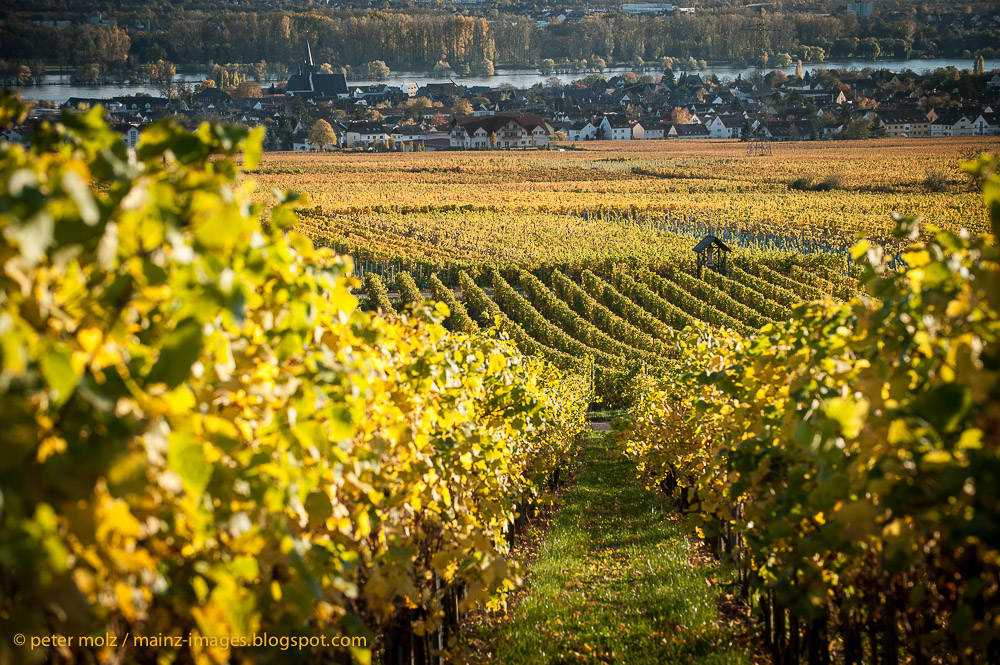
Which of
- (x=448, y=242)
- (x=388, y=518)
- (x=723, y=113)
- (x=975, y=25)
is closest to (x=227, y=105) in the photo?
(x=723, y=113)

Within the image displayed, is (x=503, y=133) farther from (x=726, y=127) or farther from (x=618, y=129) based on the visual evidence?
(x=726, y=127)

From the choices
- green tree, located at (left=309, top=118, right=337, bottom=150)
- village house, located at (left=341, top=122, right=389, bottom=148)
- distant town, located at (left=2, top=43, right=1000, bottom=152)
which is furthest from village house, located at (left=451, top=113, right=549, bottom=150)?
green tree, located at (left=309, top=118, right=337, bottom=150)

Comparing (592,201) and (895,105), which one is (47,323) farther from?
(895,105)

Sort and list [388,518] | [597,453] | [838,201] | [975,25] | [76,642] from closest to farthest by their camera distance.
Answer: [76,642]
[388,518]
[597,453]
[838,201]
[975,25]

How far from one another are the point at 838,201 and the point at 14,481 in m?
67.7

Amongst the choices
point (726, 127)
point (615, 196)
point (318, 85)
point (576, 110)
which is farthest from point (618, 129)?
point (615, 196)

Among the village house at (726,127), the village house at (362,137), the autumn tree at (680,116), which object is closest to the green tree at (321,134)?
the village house at (362,137)

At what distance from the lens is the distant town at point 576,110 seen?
118 metres

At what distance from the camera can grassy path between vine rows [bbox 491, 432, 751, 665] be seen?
6.23 m

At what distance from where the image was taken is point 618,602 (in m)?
7.85

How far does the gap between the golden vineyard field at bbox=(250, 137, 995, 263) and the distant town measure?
905 cm

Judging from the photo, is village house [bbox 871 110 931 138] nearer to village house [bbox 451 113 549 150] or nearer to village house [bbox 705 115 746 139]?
village house [bbox 705 115 746 139]

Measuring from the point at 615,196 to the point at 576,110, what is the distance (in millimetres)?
82285

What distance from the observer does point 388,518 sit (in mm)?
4055
